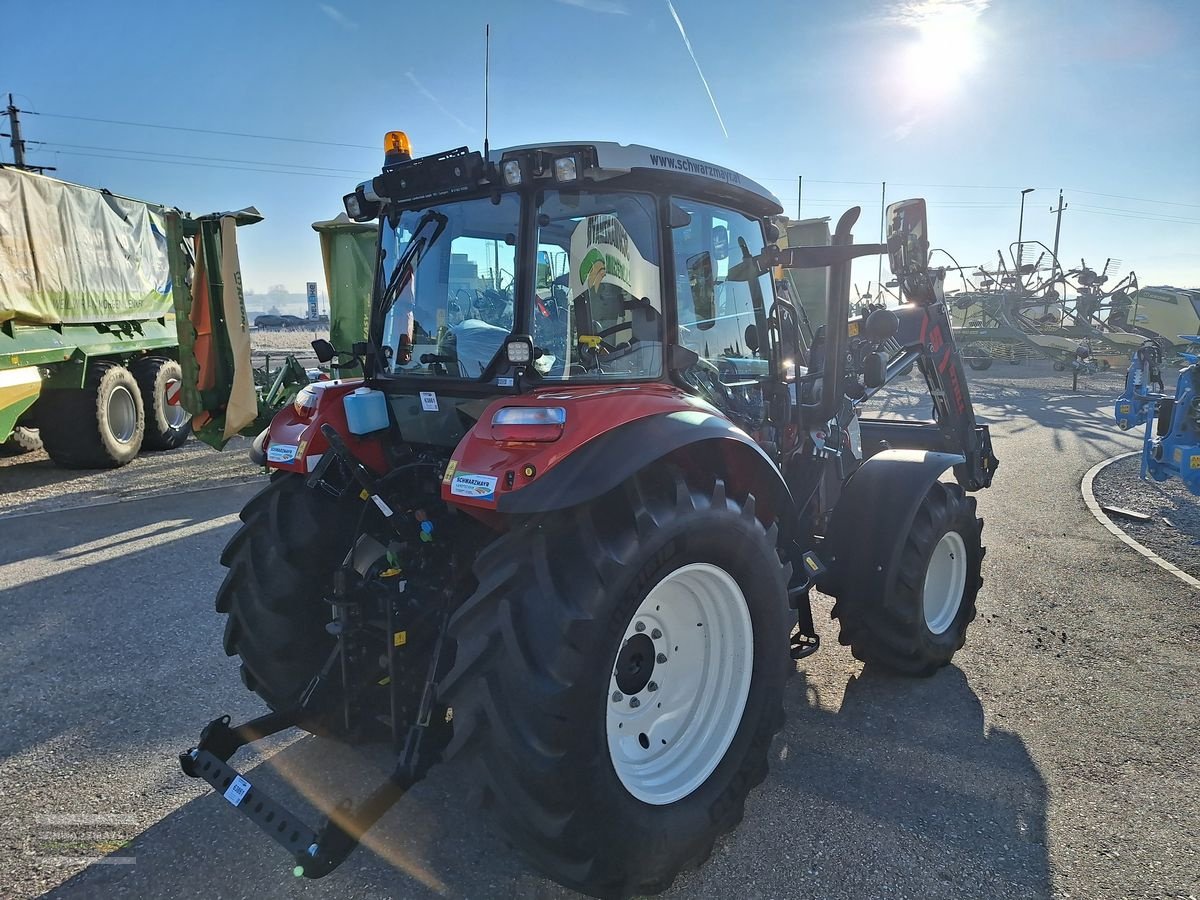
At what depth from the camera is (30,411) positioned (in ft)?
28.8

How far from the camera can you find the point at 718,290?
3131mm

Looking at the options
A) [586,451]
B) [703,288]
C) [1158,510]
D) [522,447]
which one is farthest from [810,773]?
[1158,510]

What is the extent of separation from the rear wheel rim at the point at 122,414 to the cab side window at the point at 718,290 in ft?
28.9

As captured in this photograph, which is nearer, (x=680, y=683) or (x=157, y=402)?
(x=680, y=683)

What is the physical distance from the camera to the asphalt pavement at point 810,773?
7.92 feet

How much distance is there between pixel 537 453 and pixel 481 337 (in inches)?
30.3

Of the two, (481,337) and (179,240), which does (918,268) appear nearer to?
(481,337)

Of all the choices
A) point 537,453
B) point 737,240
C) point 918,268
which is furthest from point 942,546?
point 537,453

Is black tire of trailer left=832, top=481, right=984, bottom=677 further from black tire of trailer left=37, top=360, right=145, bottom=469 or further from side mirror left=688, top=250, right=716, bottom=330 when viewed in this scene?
black tire of trailer left=37, top=360, right=145, bottom=469

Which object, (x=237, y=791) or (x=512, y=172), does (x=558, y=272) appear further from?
(x=237, y=791)

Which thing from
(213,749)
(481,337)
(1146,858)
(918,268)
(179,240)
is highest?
(179,240)

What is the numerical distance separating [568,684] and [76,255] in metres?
10.0

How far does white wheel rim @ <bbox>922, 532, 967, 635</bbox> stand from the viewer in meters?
3.94

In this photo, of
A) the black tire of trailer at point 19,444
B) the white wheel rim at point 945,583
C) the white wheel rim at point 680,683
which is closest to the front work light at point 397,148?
the white wheel rim at point 680,683
